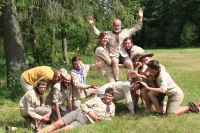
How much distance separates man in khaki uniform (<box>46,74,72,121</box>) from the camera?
5.91 meters

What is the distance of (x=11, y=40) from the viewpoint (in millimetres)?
8930

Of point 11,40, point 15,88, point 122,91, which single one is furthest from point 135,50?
point 11,40

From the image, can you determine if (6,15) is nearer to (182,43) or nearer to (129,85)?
(129,85)

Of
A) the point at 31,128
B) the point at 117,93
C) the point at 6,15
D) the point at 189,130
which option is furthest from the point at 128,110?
the point at 6,15

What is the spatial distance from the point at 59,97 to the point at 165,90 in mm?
2229

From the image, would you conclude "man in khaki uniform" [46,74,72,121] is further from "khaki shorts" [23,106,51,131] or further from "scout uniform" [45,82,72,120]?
"khaki shorts" [23,106,51,131]

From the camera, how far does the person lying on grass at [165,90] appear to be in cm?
566

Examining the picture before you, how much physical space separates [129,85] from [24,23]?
24.0ft

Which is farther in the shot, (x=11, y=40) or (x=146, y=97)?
(x=11, y=40)

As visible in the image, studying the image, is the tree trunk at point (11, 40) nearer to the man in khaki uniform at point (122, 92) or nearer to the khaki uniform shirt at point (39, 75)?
the khaki uniform shirt at point (39, 75)

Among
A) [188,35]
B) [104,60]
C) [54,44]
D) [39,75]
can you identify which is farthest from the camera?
[188,35]

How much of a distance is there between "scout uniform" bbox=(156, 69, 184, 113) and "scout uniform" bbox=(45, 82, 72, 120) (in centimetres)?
196

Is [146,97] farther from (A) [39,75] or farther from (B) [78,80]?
(A) [39,75]

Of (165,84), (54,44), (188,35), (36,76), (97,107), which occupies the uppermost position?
(188,35)
